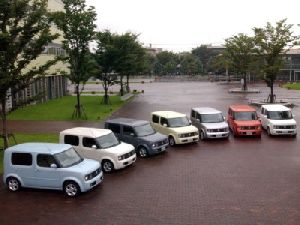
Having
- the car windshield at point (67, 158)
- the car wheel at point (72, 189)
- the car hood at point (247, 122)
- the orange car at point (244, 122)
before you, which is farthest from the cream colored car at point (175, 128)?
the car wheel at point (72, 189)

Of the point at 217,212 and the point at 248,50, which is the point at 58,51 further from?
the point at 217,212

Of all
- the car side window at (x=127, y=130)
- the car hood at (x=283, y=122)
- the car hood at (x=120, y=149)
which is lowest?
the car hood at (x=120, y=149)

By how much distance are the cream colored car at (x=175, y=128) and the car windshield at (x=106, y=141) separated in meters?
5.01

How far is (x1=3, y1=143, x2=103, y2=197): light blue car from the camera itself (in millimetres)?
14633

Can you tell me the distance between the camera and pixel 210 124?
24.7 metres

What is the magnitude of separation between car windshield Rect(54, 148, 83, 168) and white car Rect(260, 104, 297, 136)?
1363 cm

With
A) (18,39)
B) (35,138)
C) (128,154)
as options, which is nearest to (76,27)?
(35,138)

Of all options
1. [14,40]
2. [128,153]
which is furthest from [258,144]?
[14,40]

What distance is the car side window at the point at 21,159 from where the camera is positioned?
15.2 m

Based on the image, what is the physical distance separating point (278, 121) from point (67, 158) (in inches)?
576

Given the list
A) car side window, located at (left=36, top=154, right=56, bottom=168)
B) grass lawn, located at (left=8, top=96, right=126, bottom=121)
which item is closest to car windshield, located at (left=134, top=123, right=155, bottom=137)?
car side window, located at (left=36, top=154, right=56, bottom=168)

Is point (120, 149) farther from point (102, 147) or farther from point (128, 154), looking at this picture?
point (102, 147)

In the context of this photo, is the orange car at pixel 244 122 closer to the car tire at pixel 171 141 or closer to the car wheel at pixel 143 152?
the car tire at pixel 171 141

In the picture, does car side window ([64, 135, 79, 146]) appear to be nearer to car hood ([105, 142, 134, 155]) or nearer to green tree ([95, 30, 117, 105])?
car hood ([105, 142, 134, 155])
